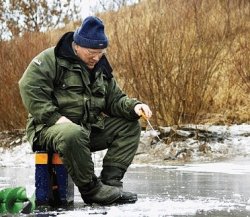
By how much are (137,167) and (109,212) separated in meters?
4.41

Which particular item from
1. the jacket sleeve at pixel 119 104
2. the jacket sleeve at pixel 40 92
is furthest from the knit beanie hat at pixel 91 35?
the jacket sleeve at pixel 119 104

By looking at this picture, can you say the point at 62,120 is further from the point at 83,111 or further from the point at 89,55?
the point at 89,55

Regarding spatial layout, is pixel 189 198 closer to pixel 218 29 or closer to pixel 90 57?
pixel 90 57

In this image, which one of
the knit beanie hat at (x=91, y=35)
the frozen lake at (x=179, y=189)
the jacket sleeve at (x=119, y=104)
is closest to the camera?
the frozen lake at (x=179, y=189)

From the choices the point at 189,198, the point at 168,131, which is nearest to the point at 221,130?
the point at 168,131

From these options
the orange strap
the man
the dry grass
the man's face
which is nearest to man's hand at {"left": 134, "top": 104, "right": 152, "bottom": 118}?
the man

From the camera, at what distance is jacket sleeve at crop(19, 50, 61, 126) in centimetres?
475

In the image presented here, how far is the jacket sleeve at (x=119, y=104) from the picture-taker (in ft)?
17.0

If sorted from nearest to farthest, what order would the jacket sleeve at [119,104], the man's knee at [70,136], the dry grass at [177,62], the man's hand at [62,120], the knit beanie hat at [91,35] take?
the man's knee at [70,136] < the man's hand at [62,120] < the knit beanie hat at [91,35] < the jacket sleeve at [119,104] < the dry grass at [177,62]

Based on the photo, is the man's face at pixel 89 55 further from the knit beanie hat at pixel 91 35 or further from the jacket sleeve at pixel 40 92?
the jacket sleeve at pixel 40 92

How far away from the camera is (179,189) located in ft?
19.7

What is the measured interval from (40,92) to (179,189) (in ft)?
5.98

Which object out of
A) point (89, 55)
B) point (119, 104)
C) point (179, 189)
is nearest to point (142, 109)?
point (119, 104)

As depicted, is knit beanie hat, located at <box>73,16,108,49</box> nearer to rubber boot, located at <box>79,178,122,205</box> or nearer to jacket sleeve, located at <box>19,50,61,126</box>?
jacket sleeve, located at <box>19,50,61,126</box>
